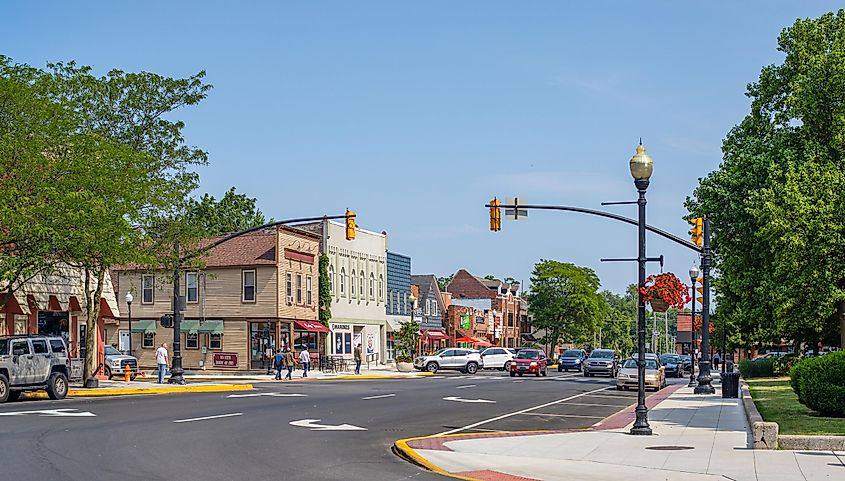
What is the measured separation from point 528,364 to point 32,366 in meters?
34.4

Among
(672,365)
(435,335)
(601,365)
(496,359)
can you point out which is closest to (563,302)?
(435,335)

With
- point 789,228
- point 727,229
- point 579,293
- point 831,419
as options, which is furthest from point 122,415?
point 579,293

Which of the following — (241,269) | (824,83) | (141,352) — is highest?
(824,83)

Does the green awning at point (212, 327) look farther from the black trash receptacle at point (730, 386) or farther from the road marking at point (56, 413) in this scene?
the road marking at point (56, 413)

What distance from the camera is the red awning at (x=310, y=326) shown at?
2547 inches

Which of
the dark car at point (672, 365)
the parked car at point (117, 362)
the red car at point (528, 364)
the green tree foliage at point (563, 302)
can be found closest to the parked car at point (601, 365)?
the red car at point (528, 364)

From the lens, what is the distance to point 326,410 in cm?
2806

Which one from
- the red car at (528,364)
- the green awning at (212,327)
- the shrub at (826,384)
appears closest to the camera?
the shrub at (826,384)

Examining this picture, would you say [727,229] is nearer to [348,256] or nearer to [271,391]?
[271,391]

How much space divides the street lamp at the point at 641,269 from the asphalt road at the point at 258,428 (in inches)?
144

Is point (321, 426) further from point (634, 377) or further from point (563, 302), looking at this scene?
point (563, 302)

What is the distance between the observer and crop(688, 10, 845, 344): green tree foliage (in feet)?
107

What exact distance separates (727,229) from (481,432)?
24.7 m

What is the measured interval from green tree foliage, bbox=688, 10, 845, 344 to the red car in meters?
14.7
